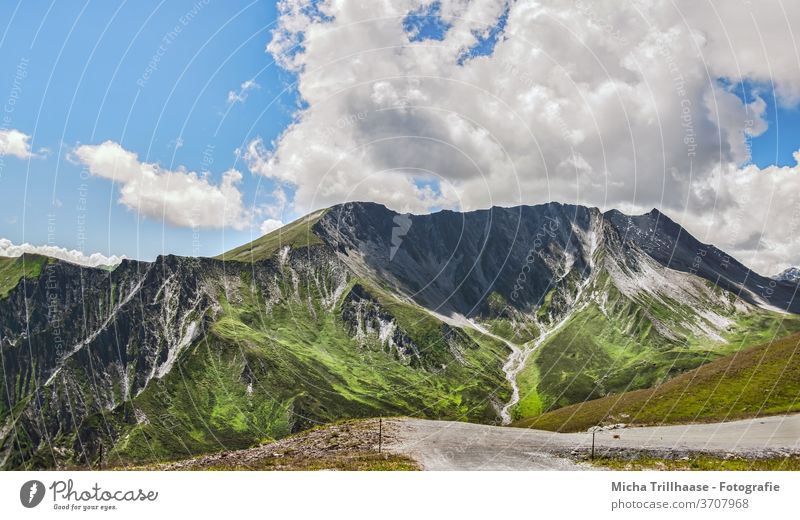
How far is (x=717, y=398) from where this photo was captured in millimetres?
120875

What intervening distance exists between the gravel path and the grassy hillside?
14721 mm

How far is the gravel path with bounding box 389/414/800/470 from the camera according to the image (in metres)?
51.7

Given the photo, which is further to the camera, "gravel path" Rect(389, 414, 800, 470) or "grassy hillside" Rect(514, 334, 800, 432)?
"grassy hillside" Rect(514, 334, 800, 432)

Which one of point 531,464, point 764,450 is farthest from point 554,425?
point 531,464

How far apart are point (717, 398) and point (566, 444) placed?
7446cm

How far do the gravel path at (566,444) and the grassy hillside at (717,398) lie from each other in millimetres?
14721

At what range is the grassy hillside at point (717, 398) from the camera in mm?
106750

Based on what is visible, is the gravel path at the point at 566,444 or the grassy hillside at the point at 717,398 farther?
the grassy hillside at the point at 717,398

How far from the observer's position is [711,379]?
135 meters
